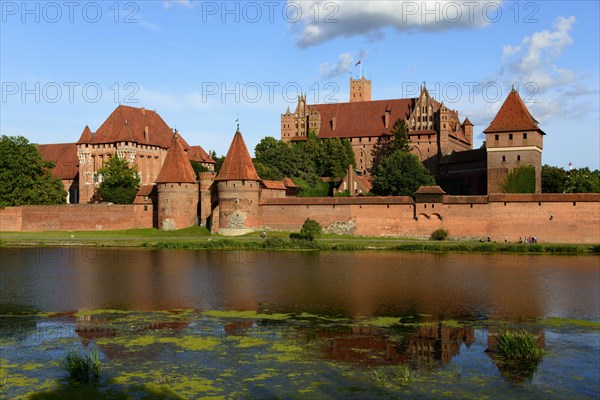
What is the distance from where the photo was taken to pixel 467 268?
26.0 meters

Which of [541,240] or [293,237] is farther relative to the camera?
[293,237]

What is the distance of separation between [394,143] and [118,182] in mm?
24386

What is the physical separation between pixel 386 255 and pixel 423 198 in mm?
8031

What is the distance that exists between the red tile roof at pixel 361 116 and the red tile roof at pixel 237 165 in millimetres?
26698

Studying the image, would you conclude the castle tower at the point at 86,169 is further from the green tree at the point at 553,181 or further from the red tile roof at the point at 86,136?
the green tree at the point at 553,181

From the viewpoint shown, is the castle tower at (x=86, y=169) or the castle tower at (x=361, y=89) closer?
the castle tower at (x=86, y=169)

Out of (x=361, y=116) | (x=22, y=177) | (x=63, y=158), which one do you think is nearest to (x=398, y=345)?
(x=22, y=177)

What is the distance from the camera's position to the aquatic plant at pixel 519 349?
12.4 m

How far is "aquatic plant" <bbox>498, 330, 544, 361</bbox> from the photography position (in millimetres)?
12367

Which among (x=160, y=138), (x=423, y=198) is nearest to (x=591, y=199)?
(x=423, y=198)

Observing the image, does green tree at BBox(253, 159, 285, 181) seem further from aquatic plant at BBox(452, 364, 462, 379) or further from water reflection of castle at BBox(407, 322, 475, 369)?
aquatic plant at BBox(452, 364, 462, 379)

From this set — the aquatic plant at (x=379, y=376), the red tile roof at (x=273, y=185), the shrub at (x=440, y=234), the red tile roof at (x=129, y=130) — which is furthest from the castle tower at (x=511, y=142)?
the aquatic plant at (x=379, y=376)

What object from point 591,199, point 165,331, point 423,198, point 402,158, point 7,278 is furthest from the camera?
point 402,158

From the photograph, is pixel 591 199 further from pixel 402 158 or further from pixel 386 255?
pixel 402 158
